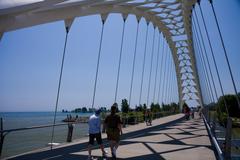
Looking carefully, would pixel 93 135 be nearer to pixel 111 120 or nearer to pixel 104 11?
pixel 111 120

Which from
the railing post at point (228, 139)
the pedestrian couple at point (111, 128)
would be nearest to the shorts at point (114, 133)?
the pedestrian couple at point (111, 128)

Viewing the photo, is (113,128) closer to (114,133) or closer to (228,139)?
(114,133)

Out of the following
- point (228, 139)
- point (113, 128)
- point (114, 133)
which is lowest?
point (228, 139)

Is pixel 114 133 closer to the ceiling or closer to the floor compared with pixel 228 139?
closer to the ceiling

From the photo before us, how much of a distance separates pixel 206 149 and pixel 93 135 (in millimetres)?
3819

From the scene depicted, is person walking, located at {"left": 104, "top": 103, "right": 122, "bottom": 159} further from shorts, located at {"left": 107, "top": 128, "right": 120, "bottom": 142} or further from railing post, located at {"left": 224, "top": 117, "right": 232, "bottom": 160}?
railing post, located at {"left": 224, "top": 117, "right": 232, "bottom": 160}

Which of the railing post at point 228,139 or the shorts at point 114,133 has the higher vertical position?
the shorts at point 114,133

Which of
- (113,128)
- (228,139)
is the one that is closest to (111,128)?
(113,128)

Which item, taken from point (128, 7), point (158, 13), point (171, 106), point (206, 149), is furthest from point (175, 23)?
point (206, 149)

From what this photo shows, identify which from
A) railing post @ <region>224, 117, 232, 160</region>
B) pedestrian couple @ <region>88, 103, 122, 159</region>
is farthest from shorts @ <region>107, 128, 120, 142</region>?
railing post @ <region>224, 117, 232, 160</region>

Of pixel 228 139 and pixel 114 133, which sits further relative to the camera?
pixel 114 133

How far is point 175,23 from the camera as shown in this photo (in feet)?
108

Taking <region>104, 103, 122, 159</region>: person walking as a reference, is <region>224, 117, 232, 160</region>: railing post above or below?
below

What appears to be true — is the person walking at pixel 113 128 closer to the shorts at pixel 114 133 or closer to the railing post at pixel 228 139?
the shorts at pixel 114 133
